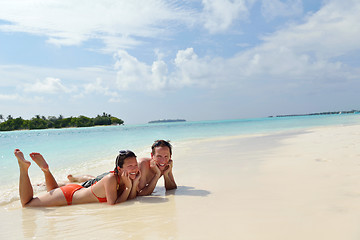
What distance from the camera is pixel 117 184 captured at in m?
4.31

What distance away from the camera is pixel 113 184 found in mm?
4180

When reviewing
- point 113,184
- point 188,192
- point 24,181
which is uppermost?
point 24,181

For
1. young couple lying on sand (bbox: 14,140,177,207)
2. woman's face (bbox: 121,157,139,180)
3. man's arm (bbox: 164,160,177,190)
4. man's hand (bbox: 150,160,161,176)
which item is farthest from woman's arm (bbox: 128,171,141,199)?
man's arm (bbox: 164,160,177,190)

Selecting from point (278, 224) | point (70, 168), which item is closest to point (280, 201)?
point (278, 224)

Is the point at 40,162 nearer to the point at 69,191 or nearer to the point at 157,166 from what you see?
the point at 69,191

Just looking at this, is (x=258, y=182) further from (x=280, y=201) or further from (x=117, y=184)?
(x=117, y=184)

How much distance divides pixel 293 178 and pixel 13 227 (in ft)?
14.4

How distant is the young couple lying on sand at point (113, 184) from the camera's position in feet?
13.4

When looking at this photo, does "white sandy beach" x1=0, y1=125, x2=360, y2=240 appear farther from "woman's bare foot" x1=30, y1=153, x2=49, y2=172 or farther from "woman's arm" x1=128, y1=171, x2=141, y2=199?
"woman's bare foot" x1=30, y1=153, x2=49, y2=172

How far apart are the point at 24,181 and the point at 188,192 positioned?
103 inches

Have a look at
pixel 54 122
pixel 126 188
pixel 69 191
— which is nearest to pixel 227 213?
pixel 126 188

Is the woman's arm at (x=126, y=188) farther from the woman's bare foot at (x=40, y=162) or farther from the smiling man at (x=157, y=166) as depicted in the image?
the woman's bare foot at (x=40, y=162)

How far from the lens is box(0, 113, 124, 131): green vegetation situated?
370 feet

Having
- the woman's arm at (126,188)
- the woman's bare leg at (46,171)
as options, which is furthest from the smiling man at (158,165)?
the woman's bare leg at (46,171)
